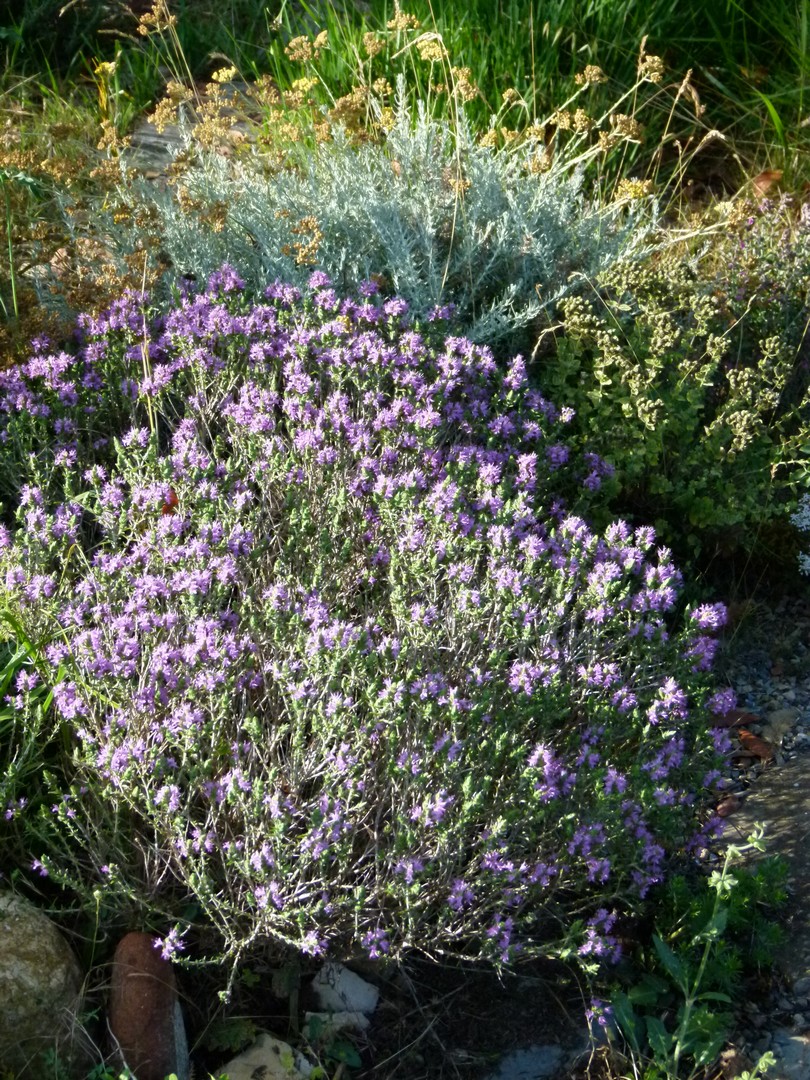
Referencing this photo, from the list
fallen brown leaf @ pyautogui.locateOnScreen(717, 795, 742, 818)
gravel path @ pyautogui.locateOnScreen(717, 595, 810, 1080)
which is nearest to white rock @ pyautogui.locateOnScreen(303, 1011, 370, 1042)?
gravel path @ pyautogui.locateOnScreen(717, 595, 810, 1080)

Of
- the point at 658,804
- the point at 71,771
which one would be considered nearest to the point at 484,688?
the point at 658,804

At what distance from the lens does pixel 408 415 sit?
3299mm

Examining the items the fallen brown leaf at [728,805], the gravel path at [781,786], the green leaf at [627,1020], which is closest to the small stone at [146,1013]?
the green leaf at [627,1020]

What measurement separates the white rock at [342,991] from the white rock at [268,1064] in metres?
0.17

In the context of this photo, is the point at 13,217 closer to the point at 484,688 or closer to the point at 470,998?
the point at 484,688

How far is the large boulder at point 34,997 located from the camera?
7.38ft

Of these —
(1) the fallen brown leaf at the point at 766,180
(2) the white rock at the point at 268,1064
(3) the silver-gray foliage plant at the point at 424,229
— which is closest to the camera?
(2) the white rock at the point at 268,1064

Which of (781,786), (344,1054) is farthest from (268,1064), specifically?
(781,786)

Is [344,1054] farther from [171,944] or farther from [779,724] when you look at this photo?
[779,724]

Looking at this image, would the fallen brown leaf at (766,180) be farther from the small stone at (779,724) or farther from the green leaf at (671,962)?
the green leaf at (671,962)

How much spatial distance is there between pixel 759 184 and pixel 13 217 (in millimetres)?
3309

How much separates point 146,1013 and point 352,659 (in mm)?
820

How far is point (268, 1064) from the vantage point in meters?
2.34

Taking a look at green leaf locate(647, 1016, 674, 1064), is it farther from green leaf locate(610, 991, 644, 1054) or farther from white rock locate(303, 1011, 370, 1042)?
white rock locate(303, 1011, 370, 1042)
